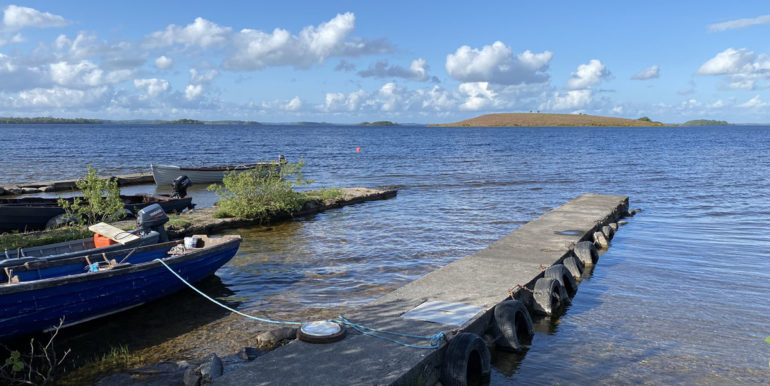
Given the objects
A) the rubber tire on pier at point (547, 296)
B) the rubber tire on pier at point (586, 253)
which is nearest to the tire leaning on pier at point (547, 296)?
the rubber tire on pier at point (547, 296)

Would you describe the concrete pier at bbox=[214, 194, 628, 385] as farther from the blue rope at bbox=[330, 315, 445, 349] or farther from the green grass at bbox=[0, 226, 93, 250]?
the green grass at bbox=[0, 226, 93, 250]

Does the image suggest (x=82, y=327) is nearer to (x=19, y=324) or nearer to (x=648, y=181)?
(x=19, y=324)

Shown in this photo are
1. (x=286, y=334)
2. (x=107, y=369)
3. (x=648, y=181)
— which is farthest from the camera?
(x=648, y=181)

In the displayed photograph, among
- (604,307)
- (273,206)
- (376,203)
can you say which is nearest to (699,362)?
(604,307)

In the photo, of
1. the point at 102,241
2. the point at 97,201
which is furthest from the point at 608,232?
the point at 97,201

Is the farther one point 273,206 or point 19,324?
point 273,206

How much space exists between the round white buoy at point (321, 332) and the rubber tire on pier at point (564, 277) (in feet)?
15.2

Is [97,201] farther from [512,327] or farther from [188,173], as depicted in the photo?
[188,173]

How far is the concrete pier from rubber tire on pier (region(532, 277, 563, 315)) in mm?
282

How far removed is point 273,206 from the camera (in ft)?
58.9

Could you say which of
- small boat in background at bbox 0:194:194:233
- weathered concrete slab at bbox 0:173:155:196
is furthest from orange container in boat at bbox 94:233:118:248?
weathered concrete slab at bbox 0:173:155:196

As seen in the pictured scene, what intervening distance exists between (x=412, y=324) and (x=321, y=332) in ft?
Result: 4.36

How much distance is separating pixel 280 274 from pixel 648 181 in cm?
2654

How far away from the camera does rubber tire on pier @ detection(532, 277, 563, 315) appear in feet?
29.5
